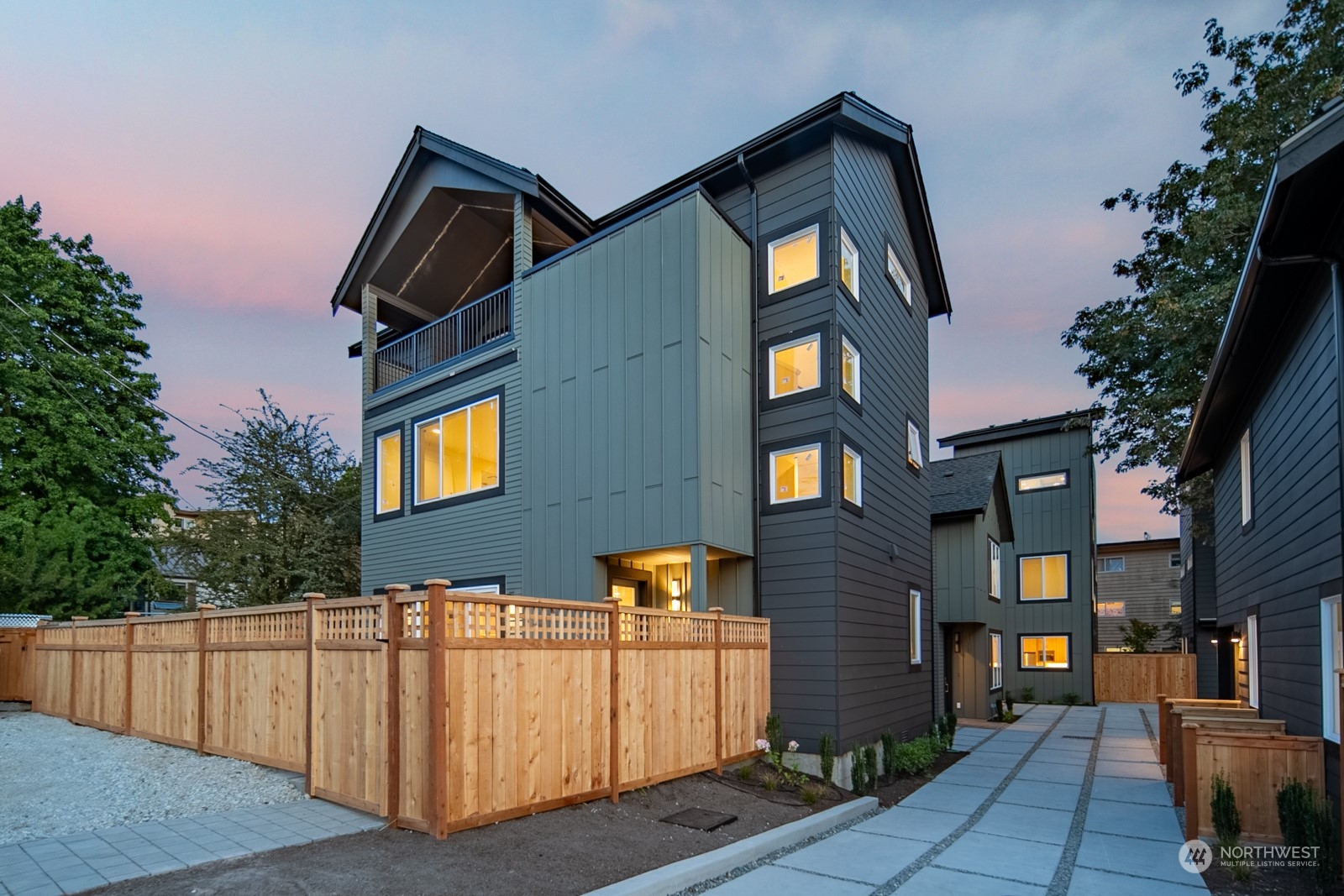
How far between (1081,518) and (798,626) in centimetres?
1704

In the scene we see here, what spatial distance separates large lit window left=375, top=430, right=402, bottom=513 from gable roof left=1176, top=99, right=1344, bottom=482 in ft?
40.3

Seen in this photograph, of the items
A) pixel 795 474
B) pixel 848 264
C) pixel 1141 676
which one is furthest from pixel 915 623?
pixel 1141 676

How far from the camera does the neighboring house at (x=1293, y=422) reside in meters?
5.37

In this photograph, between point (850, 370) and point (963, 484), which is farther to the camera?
point (963, 484)

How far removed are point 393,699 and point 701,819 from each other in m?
3.03

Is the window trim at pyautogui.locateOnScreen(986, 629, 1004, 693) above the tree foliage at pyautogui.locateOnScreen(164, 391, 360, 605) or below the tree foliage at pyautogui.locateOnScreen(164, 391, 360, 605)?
below

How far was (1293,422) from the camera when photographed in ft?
23.4

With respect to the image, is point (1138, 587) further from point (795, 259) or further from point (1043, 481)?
point (795, 259)

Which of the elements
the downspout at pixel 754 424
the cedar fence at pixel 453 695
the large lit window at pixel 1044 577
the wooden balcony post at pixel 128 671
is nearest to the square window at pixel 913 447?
the downspout at pixel 754 424

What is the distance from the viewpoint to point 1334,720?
589 centimetres

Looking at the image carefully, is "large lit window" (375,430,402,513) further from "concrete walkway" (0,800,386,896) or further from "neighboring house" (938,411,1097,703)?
"neighboring house" (938,411,1097,703)

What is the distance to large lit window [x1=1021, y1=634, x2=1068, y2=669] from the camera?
76.1 feet

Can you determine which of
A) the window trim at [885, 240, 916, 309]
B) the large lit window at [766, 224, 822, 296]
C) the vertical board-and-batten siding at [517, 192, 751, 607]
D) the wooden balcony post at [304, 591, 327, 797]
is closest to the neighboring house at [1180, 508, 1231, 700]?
the window trim at [885, 240, 916, 309]

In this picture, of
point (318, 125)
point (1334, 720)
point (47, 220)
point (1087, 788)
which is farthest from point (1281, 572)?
point (47, 220)
